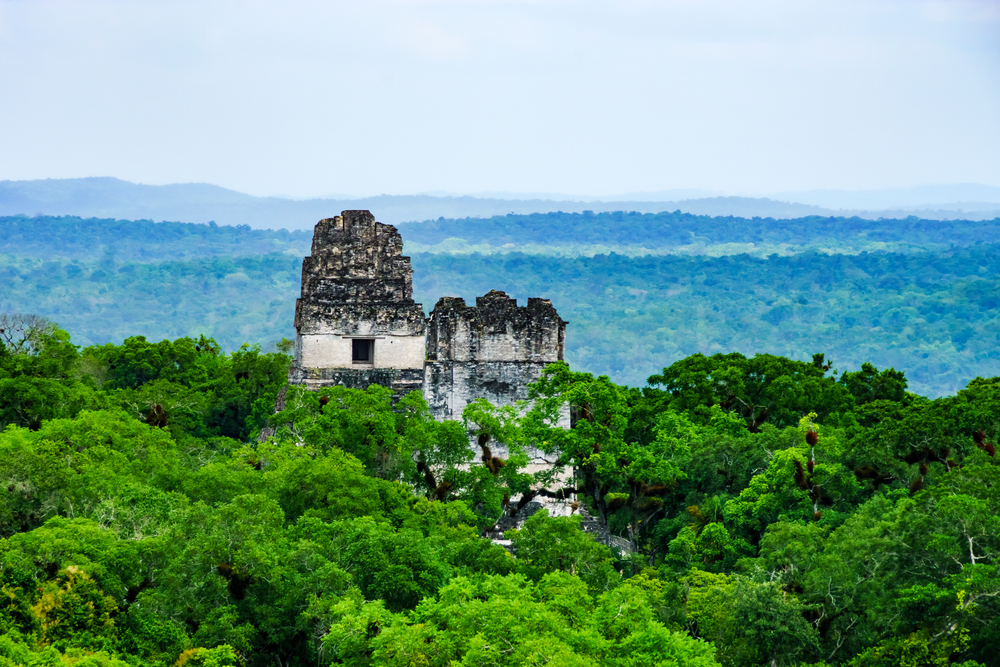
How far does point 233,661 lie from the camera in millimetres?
20391

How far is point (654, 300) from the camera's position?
577 ft

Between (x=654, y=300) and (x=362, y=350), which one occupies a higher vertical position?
(x=362, y=350)

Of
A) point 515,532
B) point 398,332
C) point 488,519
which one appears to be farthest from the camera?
point 398,332

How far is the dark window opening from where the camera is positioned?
1328 inches

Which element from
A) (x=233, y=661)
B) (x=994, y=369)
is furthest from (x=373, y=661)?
(x=994, y=369)

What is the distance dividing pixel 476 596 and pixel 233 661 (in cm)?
354

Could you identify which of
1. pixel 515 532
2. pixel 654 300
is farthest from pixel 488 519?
pixel 654 300

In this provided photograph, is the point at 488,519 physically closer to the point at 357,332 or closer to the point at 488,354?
the point at 488,354

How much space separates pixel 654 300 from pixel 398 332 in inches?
5663

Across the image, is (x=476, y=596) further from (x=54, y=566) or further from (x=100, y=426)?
(x=100, y=426)

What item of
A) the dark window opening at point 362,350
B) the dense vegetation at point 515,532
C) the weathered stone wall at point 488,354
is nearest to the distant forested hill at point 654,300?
the dark window opening at point 362,350

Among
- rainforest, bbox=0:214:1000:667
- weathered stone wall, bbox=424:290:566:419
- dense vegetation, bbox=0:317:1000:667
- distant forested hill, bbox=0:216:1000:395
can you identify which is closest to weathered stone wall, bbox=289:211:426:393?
weathered stone wall, bbox=424:290:566:419

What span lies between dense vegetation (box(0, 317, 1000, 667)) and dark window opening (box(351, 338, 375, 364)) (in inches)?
99.9

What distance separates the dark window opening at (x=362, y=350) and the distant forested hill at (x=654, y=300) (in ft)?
344
